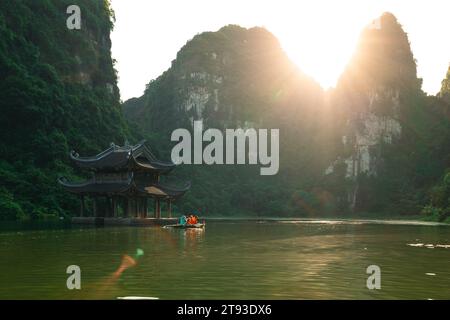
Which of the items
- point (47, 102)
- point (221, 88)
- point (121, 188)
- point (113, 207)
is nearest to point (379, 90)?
point (221, 88)

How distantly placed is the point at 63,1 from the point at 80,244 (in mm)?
74283

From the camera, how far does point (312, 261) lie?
19062mm

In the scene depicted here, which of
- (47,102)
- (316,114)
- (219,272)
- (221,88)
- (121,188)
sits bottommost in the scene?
(219,272)

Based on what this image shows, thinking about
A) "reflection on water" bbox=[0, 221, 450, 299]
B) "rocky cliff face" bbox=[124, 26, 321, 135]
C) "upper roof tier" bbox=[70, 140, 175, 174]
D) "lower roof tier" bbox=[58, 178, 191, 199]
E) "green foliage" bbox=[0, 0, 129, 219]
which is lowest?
"reflection on water" bbox=[0, 221, 450, 299]

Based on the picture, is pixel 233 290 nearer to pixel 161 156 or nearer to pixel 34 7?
pixel 34 7

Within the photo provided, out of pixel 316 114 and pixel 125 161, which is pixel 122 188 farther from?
pixel 316 114

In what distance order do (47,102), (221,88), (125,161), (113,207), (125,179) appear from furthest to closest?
1. (221,88)
2. (47,102)
3. (113,207)
4. (125,179)
5. (125,161)

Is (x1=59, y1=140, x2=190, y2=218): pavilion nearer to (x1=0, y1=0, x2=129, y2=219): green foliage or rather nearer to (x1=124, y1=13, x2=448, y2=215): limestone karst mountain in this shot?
(x1=0, y1=0, x2=129, y2=219): green foliage

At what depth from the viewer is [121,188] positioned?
5128cm

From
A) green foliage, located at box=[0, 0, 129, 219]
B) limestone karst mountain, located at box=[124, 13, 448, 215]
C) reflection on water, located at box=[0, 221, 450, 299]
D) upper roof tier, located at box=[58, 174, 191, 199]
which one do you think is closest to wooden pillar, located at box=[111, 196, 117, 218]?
upper roof tier, located at box=[58, 174, 191, 199]

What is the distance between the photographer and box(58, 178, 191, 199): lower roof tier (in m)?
51.2

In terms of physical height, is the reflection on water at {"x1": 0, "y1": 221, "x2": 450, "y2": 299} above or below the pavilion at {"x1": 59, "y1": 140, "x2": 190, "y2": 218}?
below

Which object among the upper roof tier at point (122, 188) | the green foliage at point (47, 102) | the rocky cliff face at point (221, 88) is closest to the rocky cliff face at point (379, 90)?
the rocky cliff face at point (221, 88)
